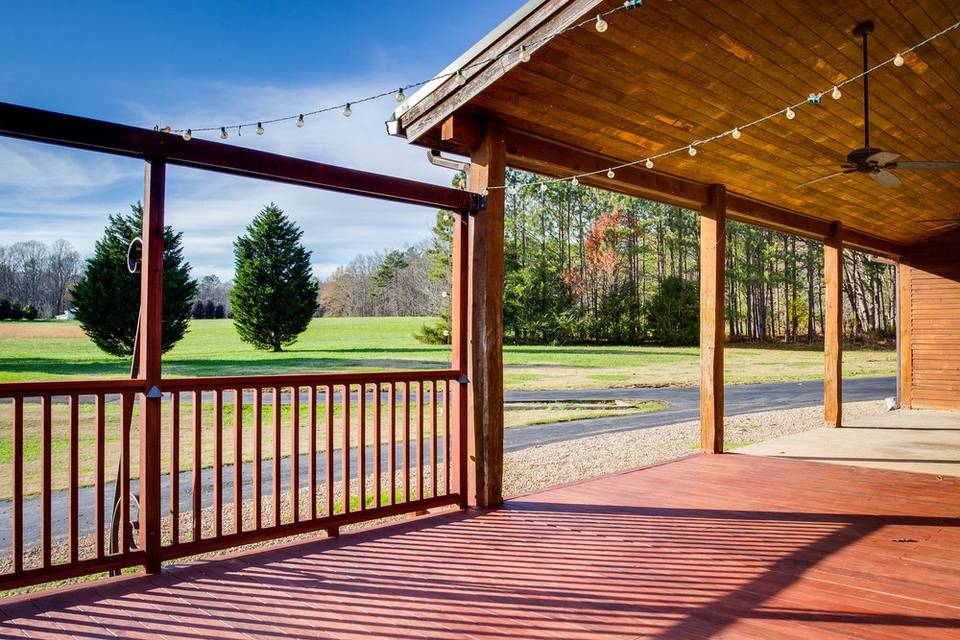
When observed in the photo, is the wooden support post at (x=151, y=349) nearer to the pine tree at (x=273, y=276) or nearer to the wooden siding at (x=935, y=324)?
the wooden siding at (x=935, y=324)

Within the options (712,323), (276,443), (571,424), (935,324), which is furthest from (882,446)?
(276,443)

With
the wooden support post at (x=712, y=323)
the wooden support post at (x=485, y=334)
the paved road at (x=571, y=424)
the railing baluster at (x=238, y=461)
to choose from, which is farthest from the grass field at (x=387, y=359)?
the railing baluster at (x=238, y=461)

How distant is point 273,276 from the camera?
21422 mm

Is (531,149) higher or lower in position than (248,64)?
lower

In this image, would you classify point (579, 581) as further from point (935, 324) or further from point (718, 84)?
point (935, 324)

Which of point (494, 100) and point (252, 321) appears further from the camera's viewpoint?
point (252, 321)

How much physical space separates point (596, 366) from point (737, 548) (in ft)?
51.5

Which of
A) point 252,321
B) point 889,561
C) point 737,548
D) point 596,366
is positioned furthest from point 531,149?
point 252,321

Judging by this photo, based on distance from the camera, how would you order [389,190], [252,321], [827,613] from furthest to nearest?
[252,321], [389,190], [827,613]

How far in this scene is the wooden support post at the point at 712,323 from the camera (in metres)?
5.50

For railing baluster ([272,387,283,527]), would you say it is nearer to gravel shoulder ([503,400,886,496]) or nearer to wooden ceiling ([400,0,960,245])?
wooden ceiling ([400,0,960,245])

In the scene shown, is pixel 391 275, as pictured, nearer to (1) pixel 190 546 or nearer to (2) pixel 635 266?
(2) pixel 635 266

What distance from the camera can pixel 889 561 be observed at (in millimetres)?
2869

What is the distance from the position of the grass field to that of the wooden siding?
5.64 m
